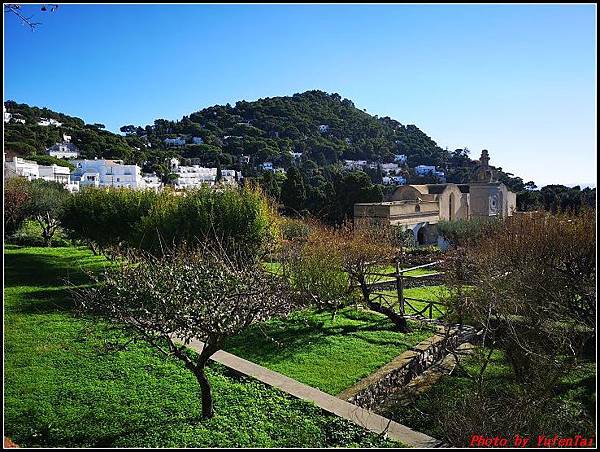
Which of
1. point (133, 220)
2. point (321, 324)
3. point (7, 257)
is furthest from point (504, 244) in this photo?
point (7, 257)

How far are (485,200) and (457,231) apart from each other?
10.4 m

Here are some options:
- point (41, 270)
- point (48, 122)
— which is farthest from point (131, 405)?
point (48, 122)

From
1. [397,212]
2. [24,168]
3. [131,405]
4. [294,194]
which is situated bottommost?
[131,405]

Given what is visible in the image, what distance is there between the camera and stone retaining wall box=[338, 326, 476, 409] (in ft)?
26.5

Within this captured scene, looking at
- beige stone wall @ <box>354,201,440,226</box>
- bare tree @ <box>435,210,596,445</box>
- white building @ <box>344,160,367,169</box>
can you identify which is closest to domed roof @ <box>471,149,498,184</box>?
beige stone wall @ <box>354,201,440,226</box>

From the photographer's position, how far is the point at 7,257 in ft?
66.9

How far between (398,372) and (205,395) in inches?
162

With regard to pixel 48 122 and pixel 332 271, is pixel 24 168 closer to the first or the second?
pixel 332 271

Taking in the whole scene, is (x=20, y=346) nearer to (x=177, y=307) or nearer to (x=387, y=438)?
(x=177, y=307)

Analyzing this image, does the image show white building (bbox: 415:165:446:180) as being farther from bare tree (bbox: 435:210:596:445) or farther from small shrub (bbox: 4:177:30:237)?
bare tree (bbox: 435:210:596:445)

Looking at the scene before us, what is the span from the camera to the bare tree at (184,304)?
241 inches

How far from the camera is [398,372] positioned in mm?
9289

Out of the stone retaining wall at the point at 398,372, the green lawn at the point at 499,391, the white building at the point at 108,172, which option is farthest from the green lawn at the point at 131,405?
the white building at the point at 108,172

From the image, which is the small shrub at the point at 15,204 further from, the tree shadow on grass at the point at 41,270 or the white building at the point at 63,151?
the white building at the point at 63,151
